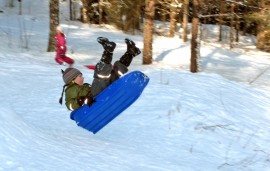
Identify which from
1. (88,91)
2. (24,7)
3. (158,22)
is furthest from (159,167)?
(158,22)

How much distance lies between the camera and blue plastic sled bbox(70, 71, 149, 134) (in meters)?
6.12

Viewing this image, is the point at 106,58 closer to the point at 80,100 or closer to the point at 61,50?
the point at 80,100

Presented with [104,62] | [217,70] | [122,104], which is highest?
[104,62]

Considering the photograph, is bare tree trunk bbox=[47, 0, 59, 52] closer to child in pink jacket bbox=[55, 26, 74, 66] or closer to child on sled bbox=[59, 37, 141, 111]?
child in pink jacket bbox=[55, 26, 74, 66]

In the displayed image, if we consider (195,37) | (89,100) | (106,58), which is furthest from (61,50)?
(89,100)

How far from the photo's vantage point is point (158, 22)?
111 ft

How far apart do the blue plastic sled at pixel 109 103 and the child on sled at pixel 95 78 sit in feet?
0.43

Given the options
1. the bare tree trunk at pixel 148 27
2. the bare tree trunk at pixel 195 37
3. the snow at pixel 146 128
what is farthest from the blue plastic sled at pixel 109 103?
the bare tree trunk at pixel 148 27

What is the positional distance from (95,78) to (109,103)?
47 cm

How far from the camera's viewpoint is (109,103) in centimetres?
612

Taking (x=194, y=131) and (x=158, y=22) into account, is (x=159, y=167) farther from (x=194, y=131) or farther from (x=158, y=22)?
(x=158, y=22)

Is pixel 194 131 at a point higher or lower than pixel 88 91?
lower

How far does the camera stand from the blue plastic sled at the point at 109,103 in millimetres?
6121

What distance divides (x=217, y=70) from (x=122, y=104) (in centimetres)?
1234
